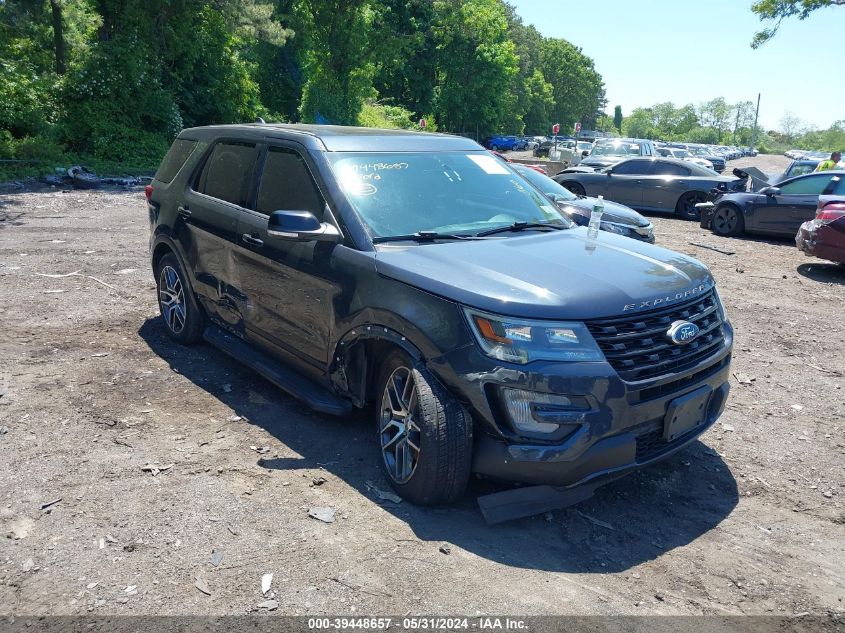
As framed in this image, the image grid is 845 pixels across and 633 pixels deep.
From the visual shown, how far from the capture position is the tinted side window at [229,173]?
16.7ft

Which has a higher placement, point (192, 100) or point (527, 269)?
point (192, 100)

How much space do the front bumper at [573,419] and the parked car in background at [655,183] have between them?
1446 centimetres

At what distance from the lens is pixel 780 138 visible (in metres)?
175

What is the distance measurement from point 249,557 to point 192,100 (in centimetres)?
2763

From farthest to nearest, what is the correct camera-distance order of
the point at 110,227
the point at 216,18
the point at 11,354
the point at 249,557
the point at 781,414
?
the point at 216,18 < the point at 110,227 < the point at 11,354 < the point at 781,414 < the point at 249,557

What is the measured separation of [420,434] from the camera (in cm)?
354

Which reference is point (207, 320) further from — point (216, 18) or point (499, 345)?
point (216, 18)

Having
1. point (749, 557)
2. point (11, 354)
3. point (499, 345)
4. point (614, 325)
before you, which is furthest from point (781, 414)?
point (11, 354)

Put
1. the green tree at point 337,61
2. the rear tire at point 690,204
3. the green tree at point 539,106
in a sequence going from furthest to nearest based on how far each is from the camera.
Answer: the green tree at point 539,106
the green tree at point 337,61
the rear tire at point 690,204

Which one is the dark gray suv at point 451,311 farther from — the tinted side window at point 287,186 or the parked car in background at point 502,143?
the parked car in background at point 502,143

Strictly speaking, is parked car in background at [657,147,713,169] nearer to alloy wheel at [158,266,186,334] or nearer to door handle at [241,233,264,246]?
alloy wheel at [158,266,186,334]

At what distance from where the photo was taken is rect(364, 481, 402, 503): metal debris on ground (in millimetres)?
3814

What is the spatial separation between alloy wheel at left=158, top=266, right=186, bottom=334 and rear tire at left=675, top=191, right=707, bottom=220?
13.6 metres

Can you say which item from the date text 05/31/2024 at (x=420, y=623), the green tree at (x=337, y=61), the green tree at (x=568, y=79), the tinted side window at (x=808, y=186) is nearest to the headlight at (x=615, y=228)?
the tinted side window at (x=808, y=186)
